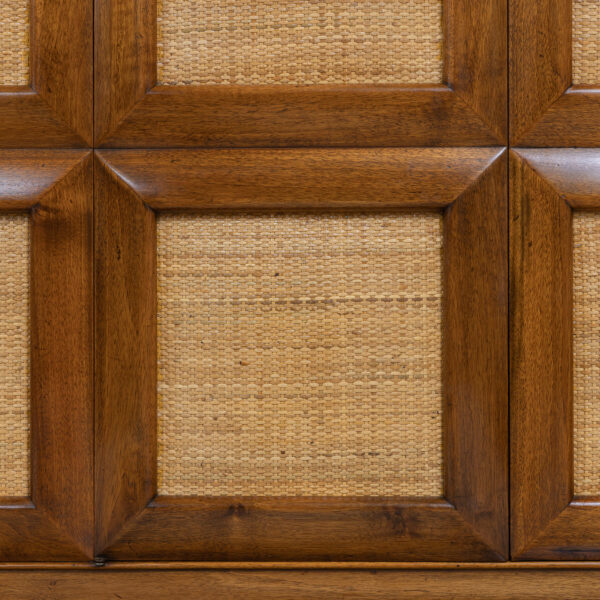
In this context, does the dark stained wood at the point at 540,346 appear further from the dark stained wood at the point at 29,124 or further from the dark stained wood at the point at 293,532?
the dark stained wood at the point at 29,124

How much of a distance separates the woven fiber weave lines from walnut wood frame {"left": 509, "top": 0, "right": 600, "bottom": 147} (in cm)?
7

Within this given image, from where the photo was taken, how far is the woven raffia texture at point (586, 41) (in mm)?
429

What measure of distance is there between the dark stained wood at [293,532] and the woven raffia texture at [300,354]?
13 millimetres

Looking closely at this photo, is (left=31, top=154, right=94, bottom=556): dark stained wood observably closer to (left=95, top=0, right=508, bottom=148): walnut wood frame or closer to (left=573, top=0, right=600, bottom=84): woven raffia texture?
(left=95, top=0, right=508, bottom=148): walnut wood frame

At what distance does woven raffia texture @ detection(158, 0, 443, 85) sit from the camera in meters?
0.43

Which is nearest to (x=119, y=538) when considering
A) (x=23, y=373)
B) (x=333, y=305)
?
(x=23, y=373)

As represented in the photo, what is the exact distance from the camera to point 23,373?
433 millimetres

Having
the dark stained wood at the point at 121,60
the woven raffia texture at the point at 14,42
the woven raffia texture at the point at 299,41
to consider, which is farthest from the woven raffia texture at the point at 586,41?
the woven raffia texture at the point at 14,42

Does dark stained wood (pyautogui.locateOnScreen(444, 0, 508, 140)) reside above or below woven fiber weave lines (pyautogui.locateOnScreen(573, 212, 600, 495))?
above

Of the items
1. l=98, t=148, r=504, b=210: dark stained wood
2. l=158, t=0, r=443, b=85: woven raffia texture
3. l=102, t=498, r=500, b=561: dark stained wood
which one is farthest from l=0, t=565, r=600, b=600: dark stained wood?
l=158, t=0, r=443, b=85: woven raffia texture

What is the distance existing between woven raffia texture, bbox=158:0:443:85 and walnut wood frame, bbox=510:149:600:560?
0.13m

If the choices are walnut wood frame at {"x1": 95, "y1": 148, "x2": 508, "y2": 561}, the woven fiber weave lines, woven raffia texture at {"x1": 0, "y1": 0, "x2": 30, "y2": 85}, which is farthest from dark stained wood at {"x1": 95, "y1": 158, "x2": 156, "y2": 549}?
the woven fiber weave lines

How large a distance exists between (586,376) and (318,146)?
A: 30cm

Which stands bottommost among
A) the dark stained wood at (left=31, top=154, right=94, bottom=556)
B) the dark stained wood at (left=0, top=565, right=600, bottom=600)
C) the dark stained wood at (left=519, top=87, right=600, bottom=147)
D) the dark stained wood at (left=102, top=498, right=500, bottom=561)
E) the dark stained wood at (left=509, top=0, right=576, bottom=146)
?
the dark stained wood at (left=0, top=565, right=600, bottom=600)
